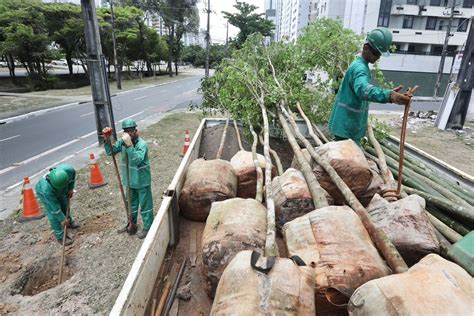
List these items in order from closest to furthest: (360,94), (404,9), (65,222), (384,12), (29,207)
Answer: (360,94)
(65,222)
(29,207)
(384,12)
(404,9)

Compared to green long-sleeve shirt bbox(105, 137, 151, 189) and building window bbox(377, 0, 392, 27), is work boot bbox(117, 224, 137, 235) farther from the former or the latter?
building window bbox(377, 0, 392, 27)

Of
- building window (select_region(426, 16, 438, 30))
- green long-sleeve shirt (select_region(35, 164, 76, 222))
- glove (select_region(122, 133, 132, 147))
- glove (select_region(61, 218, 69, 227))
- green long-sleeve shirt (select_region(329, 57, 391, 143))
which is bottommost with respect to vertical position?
glove (select_region(61, 218, 69, 227))

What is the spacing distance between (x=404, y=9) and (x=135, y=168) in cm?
3579

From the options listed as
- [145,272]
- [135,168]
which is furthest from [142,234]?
[145,272]

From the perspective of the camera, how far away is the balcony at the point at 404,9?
31156 mm

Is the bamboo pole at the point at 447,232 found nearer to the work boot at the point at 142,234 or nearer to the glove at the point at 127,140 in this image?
the glove at the point at 127,140

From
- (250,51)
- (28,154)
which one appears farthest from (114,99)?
(250,51)

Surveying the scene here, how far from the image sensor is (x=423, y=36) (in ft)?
106

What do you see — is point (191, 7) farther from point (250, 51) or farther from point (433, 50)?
point (250, 51)

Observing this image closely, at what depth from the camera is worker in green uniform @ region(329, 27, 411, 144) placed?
2.64 metres

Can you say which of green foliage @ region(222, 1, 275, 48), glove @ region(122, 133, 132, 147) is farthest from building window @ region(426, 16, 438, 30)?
glove @ region(122, 133, 132, 147)

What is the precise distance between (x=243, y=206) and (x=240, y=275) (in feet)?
2.43

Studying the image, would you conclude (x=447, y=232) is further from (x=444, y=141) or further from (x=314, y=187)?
(x=444, y=141)

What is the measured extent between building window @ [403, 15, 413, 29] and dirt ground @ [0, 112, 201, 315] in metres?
35.2
